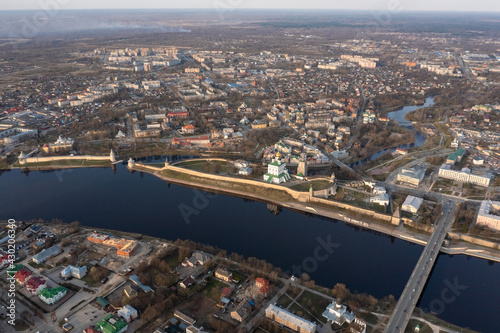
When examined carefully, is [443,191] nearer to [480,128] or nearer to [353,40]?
[480,128]

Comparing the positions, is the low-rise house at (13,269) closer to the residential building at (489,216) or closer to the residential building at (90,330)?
the residential building at (90,330)

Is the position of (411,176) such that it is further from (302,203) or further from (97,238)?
(97,238)

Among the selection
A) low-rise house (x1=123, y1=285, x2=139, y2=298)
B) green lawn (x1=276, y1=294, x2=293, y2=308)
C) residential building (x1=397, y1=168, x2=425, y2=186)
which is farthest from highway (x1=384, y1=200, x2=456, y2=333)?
low-rise house (x1=123, y1=285, x2=139, y2=298)

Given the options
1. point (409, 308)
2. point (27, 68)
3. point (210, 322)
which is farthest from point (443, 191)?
point (27, 68)

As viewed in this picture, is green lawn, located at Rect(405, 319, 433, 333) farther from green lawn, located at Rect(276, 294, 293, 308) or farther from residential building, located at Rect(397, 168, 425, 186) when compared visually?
residential building, located at Rect(397, 168, 425, 186)

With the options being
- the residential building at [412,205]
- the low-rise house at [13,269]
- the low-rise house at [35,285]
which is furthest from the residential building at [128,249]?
the residential building at [412,205]

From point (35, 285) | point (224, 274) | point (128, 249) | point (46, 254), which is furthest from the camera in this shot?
point (128, 249)

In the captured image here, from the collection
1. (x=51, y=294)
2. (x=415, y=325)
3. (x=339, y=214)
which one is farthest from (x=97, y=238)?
(x=415, y=325)
